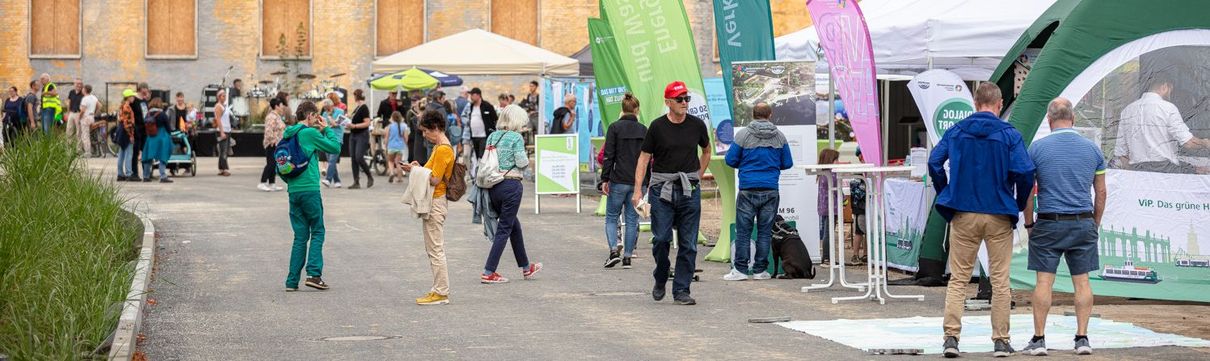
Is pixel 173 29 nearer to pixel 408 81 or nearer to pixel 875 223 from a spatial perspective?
pixel 408 81

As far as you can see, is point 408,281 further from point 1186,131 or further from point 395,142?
point 395,142

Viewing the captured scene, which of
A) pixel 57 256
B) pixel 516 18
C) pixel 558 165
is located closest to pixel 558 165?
pixel 558 165

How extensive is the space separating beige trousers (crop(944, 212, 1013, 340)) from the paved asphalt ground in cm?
29

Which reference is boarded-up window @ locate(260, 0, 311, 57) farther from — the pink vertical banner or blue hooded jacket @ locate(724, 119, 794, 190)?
the pink vertical banner

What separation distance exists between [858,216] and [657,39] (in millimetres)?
2810

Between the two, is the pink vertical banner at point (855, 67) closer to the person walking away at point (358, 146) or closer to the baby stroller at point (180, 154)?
the person walking away at point (358, 146)

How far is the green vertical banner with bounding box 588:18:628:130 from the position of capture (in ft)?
66.7

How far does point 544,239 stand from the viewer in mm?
18547

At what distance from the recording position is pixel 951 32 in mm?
16172

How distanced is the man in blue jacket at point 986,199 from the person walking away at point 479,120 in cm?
1901

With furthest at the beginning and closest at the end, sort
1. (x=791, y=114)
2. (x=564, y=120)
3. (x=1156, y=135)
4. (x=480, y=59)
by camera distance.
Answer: (x=480, y=59)
(x=564, y=120)
(x=791, y=114)
(x=1156, y=135)

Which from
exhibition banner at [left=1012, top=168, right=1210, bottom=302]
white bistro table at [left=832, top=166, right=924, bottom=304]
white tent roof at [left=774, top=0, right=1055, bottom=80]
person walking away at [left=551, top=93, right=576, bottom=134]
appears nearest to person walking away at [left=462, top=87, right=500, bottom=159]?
person walking away at [left=551, top=93, right=576, bottom=134]

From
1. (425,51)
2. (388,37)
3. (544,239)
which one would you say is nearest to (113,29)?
(388,37)

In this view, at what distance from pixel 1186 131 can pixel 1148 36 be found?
75 centimetres
